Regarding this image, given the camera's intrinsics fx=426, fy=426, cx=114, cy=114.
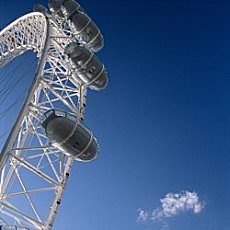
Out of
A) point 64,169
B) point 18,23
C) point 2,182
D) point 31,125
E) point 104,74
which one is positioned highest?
point 18,23

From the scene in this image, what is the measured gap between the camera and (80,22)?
23.0m

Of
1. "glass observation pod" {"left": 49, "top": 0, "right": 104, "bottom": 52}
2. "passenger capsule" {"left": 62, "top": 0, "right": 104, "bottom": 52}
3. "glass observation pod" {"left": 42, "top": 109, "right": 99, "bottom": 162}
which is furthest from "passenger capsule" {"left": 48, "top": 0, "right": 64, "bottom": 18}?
"glass observation pod" {"left": 42, "top": 109, "right": 99, "bottom": 162}

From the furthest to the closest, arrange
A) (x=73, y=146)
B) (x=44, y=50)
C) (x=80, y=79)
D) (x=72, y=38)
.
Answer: (x=72, y=38) → (x=80, y=79) → (x=44, y=50) → (x=73, y=146)

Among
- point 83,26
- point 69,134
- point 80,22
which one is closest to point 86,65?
point 83,26

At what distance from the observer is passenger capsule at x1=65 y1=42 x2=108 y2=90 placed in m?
19.7

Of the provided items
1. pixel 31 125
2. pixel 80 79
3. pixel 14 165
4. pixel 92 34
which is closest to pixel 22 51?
pixel 92 34

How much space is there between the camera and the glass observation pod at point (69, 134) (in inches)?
599

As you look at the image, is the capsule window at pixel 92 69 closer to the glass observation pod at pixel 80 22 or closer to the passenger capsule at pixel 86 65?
the passenger capsule at pixel 86 65

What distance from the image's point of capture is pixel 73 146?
15.3m

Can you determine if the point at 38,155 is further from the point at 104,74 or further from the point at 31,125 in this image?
the point at 104,74

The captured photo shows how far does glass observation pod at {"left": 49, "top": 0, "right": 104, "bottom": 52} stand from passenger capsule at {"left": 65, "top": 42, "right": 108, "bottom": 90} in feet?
9.89

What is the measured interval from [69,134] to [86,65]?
17.8 feet

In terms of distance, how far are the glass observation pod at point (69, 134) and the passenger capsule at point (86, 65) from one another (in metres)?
4.61

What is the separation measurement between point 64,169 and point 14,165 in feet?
7.13
